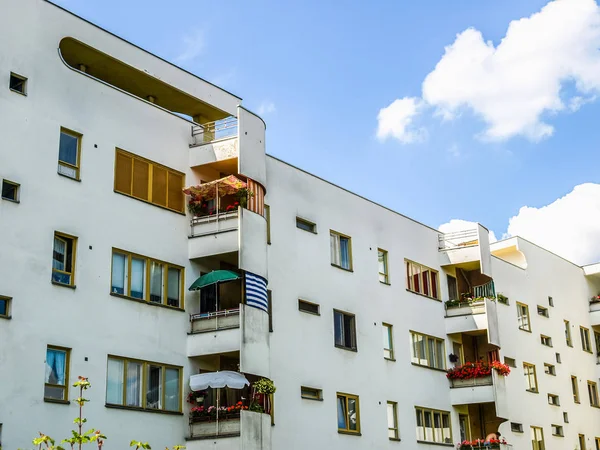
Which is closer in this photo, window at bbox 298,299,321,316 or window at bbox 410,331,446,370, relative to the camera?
window at bbox 298,299,321,316

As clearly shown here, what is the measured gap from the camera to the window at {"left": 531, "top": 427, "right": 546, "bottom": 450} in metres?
48.8

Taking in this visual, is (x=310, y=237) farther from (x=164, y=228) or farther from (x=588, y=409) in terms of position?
(x=588, y=409)

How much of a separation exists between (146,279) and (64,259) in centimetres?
349

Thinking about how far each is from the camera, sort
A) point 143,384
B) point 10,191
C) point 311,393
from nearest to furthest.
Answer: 1. point 10,191
2. point 143,384
3. point 311,393

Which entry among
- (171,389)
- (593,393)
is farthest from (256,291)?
(593,393)

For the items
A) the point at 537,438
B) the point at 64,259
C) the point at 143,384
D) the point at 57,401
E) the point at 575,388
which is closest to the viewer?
the point at 57,401

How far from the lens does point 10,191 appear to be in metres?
27.1

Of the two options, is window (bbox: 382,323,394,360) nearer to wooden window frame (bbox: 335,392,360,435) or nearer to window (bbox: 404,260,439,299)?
window (bbox: 404,260,439,299)

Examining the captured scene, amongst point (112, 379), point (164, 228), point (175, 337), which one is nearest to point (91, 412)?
point (112, 379)

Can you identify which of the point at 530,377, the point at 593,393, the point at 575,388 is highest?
the point at 530,377

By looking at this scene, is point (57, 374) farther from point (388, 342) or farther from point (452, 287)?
point (452, 287)

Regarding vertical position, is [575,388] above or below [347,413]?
above

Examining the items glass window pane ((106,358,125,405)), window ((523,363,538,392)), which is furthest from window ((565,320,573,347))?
glass window pane ((106,358,125,405))

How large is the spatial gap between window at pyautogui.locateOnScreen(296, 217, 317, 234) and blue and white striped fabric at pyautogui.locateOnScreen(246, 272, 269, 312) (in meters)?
5.58
